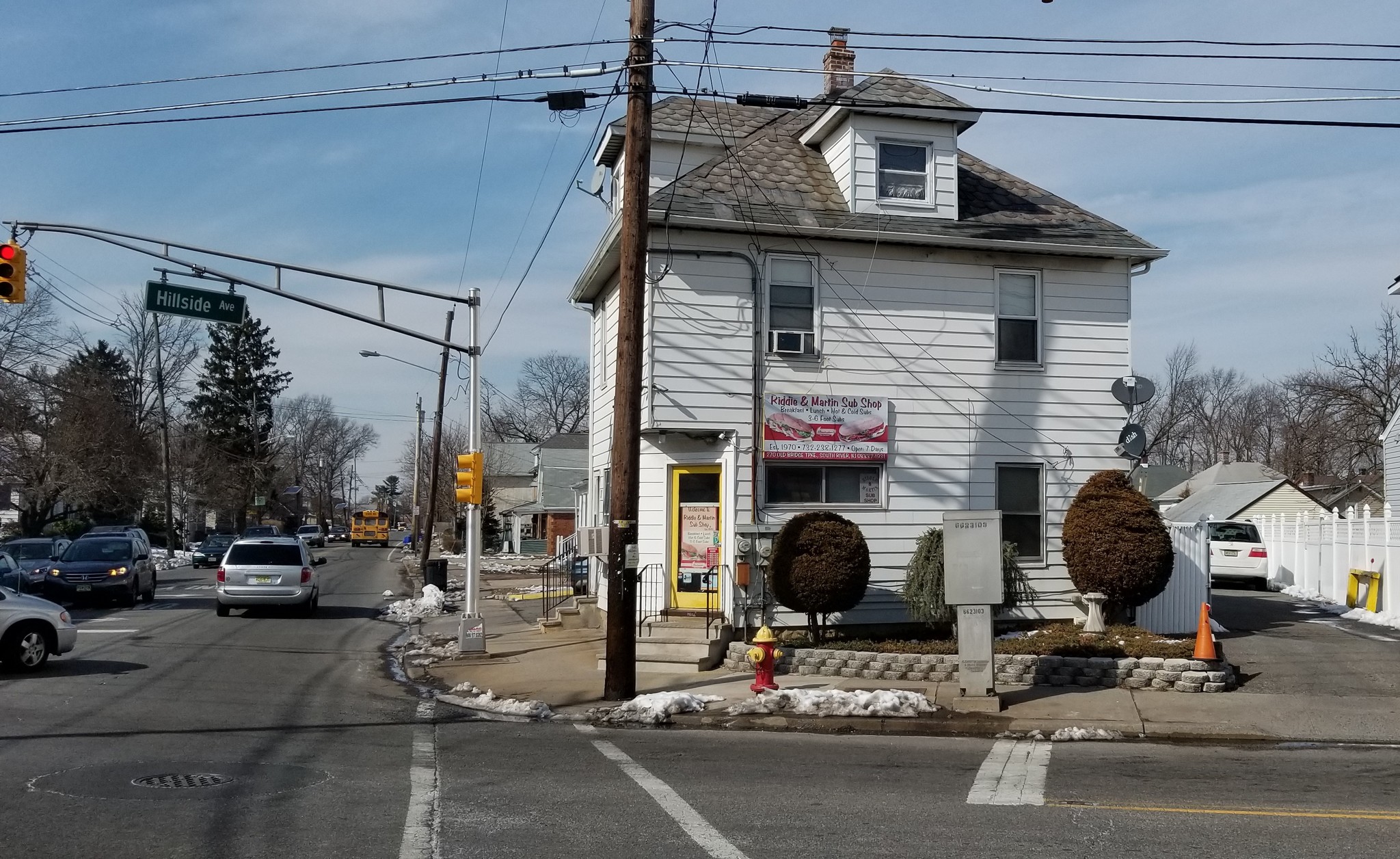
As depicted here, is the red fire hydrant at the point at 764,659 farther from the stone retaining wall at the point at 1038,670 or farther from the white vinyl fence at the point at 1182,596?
the white vinyl fence at the point at 1182,596

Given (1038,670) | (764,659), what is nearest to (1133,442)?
(1038,670)

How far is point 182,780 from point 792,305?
11.2 meters

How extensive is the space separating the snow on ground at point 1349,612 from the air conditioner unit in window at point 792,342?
10.00 m

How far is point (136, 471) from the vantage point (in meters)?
55.0

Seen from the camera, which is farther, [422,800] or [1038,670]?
[1038,670]

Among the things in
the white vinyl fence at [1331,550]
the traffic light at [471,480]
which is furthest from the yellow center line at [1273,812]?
the white vinyl fence at [1331,550]

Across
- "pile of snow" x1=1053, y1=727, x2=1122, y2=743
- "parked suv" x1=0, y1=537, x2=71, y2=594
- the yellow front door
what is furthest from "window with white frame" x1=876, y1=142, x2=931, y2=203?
"parked suv" x1=0, y1=537, x2=71, y2=594

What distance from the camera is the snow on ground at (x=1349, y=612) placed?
61.9ft

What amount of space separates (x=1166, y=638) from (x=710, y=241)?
830 cm

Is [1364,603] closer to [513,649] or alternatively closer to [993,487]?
[993,487]

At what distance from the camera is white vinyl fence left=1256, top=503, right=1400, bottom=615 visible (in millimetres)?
19734

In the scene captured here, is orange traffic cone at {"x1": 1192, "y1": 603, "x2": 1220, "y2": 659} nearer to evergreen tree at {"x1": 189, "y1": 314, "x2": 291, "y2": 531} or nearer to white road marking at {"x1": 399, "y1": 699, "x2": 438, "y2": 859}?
white road marking at {"x1": 399, "y1": 699, "x2": 438, "y2": 859}

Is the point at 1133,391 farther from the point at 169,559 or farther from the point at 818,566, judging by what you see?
A: the point at 169,559

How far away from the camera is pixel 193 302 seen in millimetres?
17719
